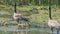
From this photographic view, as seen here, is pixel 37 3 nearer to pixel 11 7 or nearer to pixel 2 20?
pixel 11 7

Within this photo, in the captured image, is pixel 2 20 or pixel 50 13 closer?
pixel 2 20

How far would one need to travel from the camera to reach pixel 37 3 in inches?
352

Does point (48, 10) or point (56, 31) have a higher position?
point (48, 10)

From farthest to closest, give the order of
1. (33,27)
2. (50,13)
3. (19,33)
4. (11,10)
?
(11,10) → (50,13) → (33,27) → (19,33)

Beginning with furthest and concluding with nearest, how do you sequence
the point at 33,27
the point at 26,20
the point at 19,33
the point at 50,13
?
the point at 50,13 < the point at 26,20 < the point at 33,27 < the point at 19,33

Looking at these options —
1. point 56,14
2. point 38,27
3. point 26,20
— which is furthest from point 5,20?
point 56,14

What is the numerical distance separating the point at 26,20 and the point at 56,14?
4.05ft

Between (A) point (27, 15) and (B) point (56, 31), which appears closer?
(B) point (56, 31)

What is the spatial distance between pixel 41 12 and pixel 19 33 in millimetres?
2228

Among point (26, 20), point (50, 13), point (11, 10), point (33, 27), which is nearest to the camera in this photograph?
point (33, 27)

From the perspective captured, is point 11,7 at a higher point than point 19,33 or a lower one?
higher

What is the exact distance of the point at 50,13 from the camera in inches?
314

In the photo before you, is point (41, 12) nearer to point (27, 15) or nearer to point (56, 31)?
point (27, 15)

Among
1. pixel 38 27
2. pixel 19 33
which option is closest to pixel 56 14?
pixel 38 27
